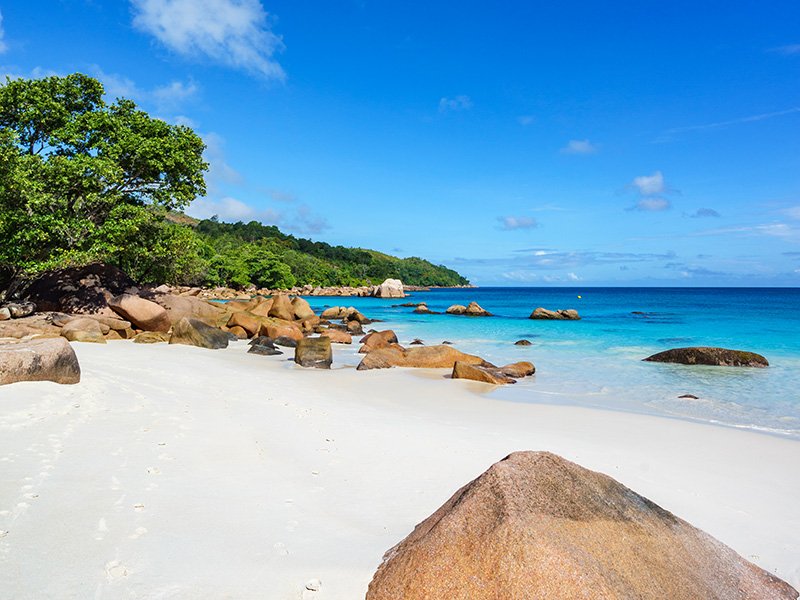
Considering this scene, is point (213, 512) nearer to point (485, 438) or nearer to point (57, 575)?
point (57, 575)

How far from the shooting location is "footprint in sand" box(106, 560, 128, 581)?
10.0ft

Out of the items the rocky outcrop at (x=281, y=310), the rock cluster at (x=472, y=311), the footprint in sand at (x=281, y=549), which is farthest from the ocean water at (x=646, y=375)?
the rock cluster at (x=472, y=311)

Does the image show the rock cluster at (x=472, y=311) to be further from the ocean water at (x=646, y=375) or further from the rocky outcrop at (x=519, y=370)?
the rocky outcrop at (x=519, y=370)

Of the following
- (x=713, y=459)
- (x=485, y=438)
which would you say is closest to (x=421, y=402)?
(x=485, y=438)

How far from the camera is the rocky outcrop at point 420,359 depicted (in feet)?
48.2

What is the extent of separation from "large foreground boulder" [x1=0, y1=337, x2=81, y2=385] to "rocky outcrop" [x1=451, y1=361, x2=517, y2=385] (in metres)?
8.40

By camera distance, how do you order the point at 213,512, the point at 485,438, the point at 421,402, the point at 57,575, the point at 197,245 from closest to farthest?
the point at 57,575, the point at 213,512, the point at 485,438, the point at 421,402, the point at 197,245

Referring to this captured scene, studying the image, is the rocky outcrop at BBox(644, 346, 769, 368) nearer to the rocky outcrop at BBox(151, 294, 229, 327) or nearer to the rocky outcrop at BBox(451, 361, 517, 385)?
the rocky outcrop at BBox(451, 361, 517, 385)

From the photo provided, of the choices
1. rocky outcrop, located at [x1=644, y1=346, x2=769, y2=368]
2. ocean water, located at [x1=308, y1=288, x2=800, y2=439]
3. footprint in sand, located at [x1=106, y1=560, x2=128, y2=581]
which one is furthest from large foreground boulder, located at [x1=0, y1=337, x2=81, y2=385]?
rocky outcrop, located at [x1=644, y1=346, x2=769, y2=368]

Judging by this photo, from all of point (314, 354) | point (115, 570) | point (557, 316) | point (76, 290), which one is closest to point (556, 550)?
point (115, 570)

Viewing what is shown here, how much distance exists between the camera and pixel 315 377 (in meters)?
12.7

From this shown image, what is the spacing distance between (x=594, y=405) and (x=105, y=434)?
9.03 m

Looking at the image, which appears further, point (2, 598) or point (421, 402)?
point (421, 402)

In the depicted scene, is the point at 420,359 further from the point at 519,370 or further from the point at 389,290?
the point at 389,290
